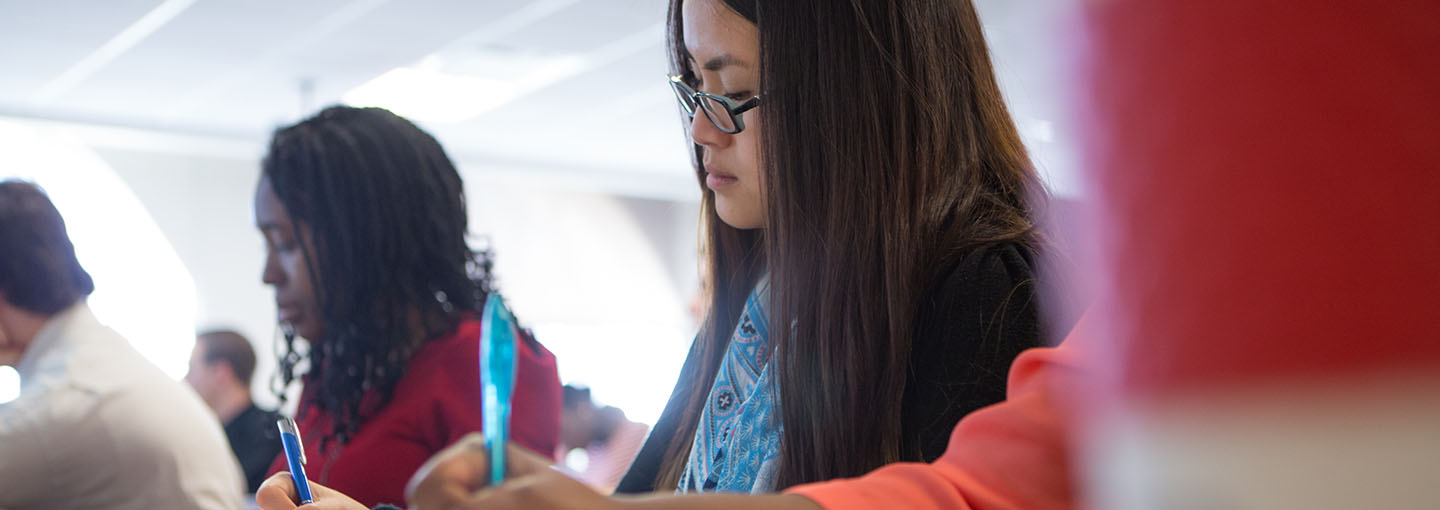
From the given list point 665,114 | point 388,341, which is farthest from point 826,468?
point 665,114

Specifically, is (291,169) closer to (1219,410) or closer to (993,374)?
(993,374)

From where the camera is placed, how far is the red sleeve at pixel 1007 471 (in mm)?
322

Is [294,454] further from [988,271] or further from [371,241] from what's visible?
[371,241]

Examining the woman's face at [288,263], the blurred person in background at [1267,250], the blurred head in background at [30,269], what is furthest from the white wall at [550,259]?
the blurred person in background at [1267,250]

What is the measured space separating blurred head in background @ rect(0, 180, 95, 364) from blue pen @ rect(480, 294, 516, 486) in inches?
61.7

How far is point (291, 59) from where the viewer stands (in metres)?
4.36

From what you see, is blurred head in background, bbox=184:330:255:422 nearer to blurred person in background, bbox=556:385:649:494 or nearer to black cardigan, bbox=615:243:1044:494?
blurred person in background, bbox=556:385:649:494

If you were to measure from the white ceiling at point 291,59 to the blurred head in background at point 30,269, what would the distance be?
2.03 metres

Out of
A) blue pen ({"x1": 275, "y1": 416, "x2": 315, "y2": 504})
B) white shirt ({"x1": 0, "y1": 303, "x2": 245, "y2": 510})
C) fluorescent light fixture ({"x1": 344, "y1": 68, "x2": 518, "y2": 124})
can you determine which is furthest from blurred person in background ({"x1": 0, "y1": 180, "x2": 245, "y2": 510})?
fluorescent light fixture ({"x1": 344, "y1": 68, "x2": 518, "y2": 124})

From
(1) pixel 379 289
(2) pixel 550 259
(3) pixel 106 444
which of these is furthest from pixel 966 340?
(2) pixel 550 259

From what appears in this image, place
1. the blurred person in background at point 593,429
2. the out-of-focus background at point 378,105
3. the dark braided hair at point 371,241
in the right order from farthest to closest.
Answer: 1. the blurred person in background at point 593,429
2. the out-of-focus background at point 378,105
3. the dark braided hair at point 371,241

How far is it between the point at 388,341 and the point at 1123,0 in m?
1.29

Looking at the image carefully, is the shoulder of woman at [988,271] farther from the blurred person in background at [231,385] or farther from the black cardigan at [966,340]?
the blurred person in background at [231,385]

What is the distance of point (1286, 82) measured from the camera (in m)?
0.13
